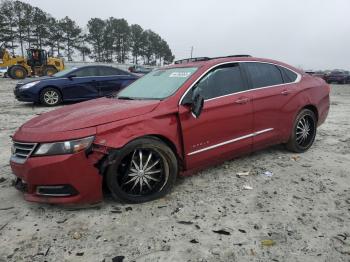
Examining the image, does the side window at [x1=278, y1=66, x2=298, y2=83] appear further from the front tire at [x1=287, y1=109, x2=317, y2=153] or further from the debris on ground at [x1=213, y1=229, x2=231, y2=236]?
the debris on ground at [x1=213, y1=229, x2=231, y2=236]

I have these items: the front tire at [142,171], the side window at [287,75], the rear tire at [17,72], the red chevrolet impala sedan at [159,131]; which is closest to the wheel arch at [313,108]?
the red chevrolet impala sedan at [159,131]

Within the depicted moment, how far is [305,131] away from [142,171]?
2.99 m

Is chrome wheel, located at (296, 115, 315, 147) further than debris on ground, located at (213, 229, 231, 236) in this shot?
Yes

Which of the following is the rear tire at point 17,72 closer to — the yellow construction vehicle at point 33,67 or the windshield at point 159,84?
the yellow construction vehicle at point 33,67

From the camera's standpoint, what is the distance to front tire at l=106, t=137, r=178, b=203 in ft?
10.5

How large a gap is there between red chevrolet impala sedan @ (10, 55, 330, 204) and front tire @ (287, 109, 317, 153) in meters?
0.03

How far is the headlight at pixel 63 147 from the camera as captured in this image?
298 centimetres

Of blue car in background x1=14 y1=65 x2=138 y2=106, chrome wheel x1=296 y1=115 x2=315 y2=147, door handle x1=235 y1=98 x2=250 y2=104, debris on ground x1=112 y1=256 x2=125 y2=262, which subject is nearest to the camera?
debris on ground x1=112 y1=256 x2=125 y2=262

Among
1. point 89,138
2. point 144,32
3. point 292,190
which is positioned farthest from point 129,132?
point 144,32

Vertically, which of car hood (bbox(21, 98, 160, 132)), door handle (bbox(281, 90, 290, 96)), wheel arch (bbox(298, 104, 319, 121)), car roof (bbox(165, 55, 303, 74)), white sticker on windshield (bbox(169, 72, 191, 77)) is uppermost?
car roof (bbox(165, 55, 303, 74))

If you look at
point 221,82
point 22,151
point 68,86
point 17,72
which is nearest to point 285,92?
point 221,82

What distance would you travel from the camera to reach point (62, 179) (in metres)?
2.99

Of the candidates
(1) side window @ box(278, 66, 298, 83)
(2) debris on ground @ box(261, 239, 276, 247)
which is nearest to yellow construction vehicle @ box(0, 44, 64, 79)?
(1) side window @ box(278, 66, 298, 83)

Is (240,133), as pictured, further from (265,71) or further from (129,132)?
(129,132)
